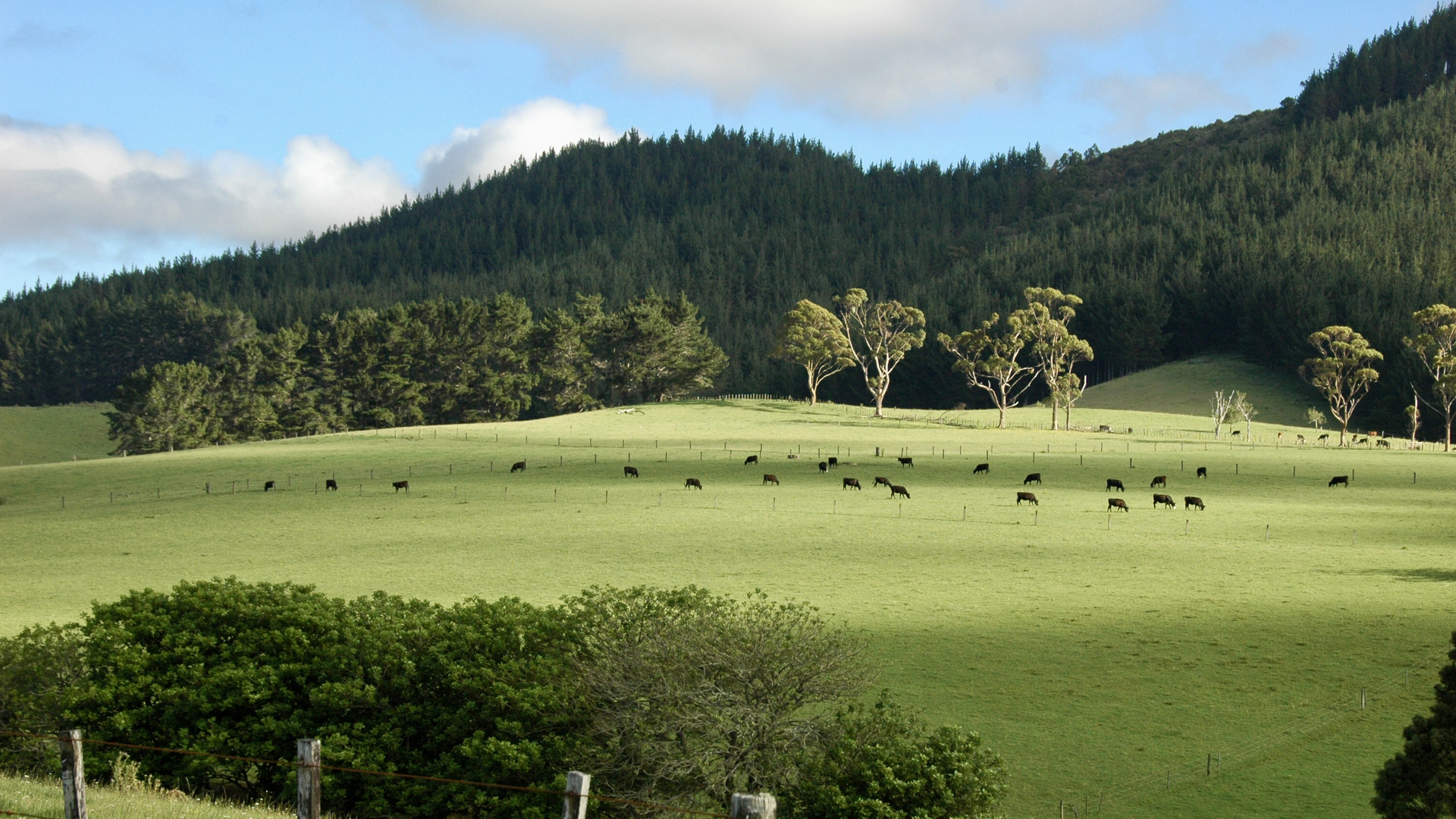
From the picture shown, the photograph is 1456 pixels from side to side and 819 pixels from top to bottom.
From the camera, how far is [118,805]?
15.5m

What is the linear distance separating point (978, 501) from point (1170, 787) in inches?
1610

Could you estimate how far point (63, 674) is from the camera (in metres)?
28.2

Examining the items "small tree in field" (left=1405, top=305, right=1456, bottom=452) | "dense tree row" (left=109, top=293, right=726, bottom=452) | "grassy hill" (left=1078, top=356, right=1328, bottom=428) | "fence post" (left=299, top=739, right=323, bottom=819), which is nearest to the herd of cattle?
"small tree in field" (left=1405, top=305, right=1456, bottom=452)

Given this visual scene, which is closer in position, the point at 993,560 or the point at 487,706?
the point at 487,706

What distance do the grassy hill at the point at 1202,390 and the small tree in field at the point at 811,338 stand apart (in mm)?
33885

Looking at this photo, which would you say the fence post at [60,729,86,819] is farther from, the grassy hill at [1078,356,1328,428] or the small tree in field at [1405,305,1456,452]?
the grassy hill at [1078,356,1328,428]

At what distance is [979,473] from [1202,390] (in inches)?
3790

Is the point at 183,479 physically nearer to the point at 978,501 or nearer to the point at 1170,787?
the point at 978,501

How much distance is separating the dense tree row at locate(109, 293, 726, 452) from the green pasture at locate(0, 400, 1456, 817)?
4232 centimetres

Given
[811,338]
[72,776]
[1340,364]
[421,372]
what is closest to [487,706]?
[72,776]

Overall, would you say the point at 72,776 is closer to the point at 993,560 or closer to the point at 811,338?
the point at 993,560

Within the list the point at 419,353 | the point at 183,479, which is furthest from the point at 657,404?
the point at 183,479

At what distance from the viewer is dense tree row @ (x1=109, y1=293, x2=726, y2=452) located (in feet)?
450

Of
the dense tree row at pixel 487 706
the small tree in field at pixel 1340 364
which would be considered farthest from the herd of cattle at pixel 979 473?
the small tree in field at pixel 1340 364
